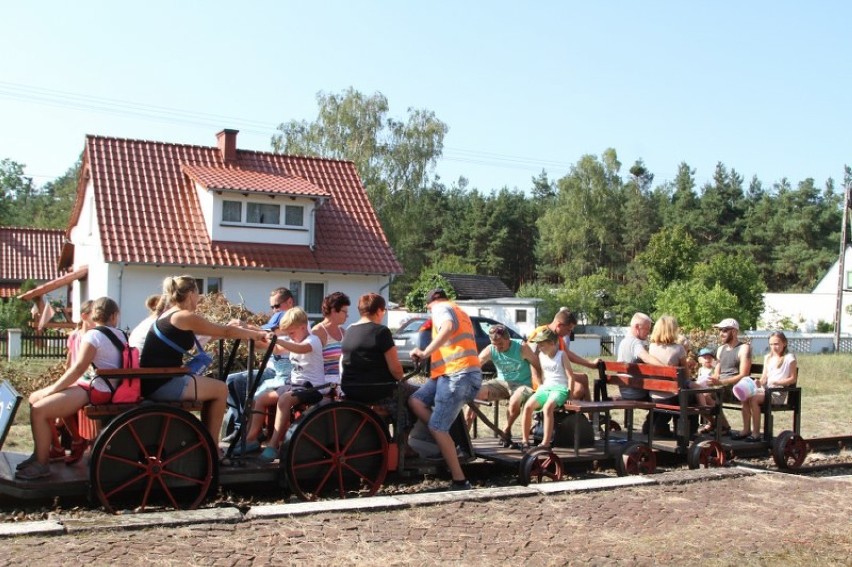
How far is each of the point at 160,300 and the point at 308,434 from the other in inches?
63.7

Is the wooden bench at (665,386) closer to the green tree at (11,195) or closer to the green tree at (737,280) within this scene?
the green tree at (737,280)

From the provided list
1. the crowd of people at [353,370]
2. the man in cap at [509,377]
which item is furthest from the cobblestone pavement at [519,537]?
the man in cap at [509,377]

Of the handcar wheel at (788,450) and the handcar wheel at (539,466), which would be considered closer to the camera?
the handcar wheel at (539,466)

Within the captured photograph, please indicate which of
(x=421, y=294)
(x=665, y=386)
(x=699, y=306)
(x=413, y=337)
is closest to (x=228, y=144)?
(x=413, y=337)

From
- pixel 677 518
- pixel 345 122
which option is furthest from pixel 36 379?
pixel 345 122

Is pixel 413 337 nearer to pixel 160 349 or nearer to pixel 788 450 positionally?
pixel 788 450

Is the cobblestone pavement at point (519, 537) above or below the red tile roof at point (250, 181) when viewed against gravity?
below

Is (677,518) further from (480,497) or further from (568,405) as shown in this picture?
(568,405)

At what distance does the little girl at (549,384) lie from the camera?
30.8ft

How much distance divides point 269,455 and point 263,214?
951 inches

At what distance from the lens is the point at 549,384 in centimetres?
962

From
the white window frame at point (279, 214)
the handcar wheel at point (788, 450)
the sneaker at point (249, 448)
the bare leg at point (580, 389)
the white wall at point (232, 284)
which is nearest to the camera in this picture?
the sneaker at point (249, 448)

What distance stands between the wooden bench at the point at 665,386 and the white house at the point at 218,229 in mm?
20320

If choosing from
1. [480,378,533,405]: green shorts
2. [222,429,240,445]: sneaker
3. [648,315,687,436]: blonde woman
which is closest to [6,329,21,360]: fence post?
[222,429,240,445]: sneaker
